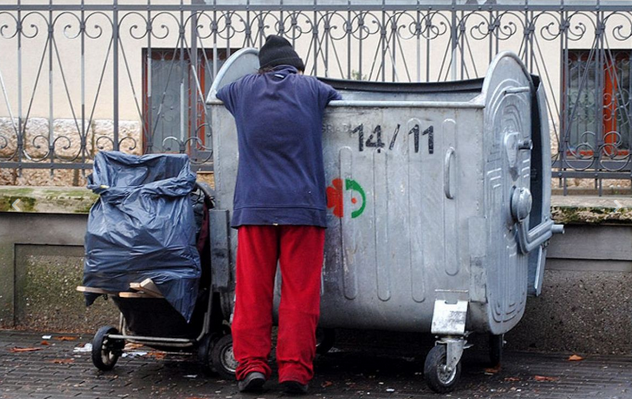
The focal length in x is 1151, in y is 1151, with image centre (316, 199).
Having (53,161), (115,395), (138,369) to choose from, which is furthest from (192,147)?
(115,395)

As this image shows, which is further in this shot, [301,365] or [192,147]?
[192,147]

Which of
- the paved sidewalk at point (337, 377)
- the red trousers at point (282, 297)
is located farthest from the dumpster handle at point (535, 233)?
the red trousers at point (282, 297)

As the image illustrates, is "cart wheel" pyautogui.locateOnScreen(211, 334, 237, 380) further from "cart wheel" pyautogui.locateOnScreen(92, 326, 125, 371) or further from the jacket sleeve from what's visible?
the jacket sleeve

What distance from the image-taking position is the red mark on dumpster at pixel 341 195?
5391 millimetres

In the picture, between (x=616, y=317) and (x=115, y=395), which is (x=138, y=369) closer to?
(x=115, y=395)

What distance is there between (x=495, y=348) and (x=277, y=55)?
1906 millimetres

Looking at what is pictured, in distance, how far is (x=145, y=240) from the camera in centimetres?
533

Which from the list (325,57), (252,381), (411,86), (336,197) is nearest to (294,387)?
(252,381)

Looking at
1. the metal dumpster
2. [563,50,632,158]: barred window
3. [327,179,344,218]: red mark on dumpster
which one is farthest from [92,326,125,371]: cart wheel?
[563,50,632,158]: barred window

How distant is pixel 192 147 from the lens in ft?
23.1

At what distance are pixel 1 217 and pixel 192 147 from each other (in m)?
1.22

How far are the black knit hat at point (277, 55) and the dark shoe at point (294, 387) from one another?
1.47 m

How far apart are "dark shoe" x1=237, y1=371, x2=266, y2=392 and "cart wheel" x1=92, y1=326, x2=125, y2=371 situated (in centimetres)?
84

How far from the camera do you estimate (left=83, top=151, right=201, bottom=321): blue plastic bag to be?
5.32 metres
